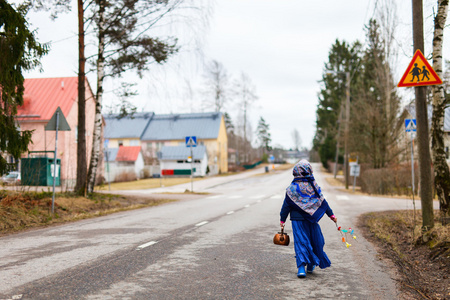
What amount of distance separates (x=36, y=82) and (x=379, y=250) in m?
37.4

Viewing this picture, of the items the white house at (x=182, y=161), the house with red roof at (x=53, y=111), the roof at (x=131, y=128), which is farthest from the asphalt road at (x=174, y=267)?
the roof at (x=131, y=128)

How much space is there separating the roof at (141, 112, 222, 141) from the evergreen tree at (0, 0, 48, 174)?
6113 centimetres

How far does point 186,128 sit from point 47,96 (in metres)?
39.9

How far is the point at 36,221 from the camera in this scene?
11438 millimetres

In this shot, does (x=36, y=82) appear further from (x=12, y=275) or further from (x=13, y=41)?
(x=12, y=275)

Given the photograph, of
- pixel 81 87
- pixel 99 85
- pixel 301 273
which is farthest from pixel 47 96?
pixel 301 273

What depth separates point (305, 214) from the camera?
586cm

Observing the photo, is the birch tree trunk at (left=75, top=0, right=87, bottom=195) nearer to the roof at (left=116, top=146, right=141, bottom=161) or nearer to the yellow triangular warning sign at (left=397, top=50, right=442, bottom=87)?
the yellow triangular warning sign at (left=397, top=50, right=442, bottom=87)

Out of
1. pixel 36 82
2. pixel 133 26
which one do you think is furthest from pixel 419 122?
pixel 36 82

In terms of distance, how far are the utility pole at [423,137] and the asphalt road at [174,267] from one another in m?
1.29

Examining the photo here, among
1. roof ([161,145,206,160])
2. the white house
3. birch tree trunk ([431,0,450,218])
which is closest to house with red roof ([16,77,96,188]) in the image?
the white house

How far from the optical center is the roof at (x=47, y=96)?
35.9 metres

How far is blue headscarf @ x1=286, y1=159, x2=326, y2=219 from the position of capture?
5824 millimetres

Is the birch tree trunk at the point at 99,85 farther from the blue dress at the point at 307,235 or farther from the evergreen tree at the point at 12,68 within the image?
the blue dress at the point at 307,235
